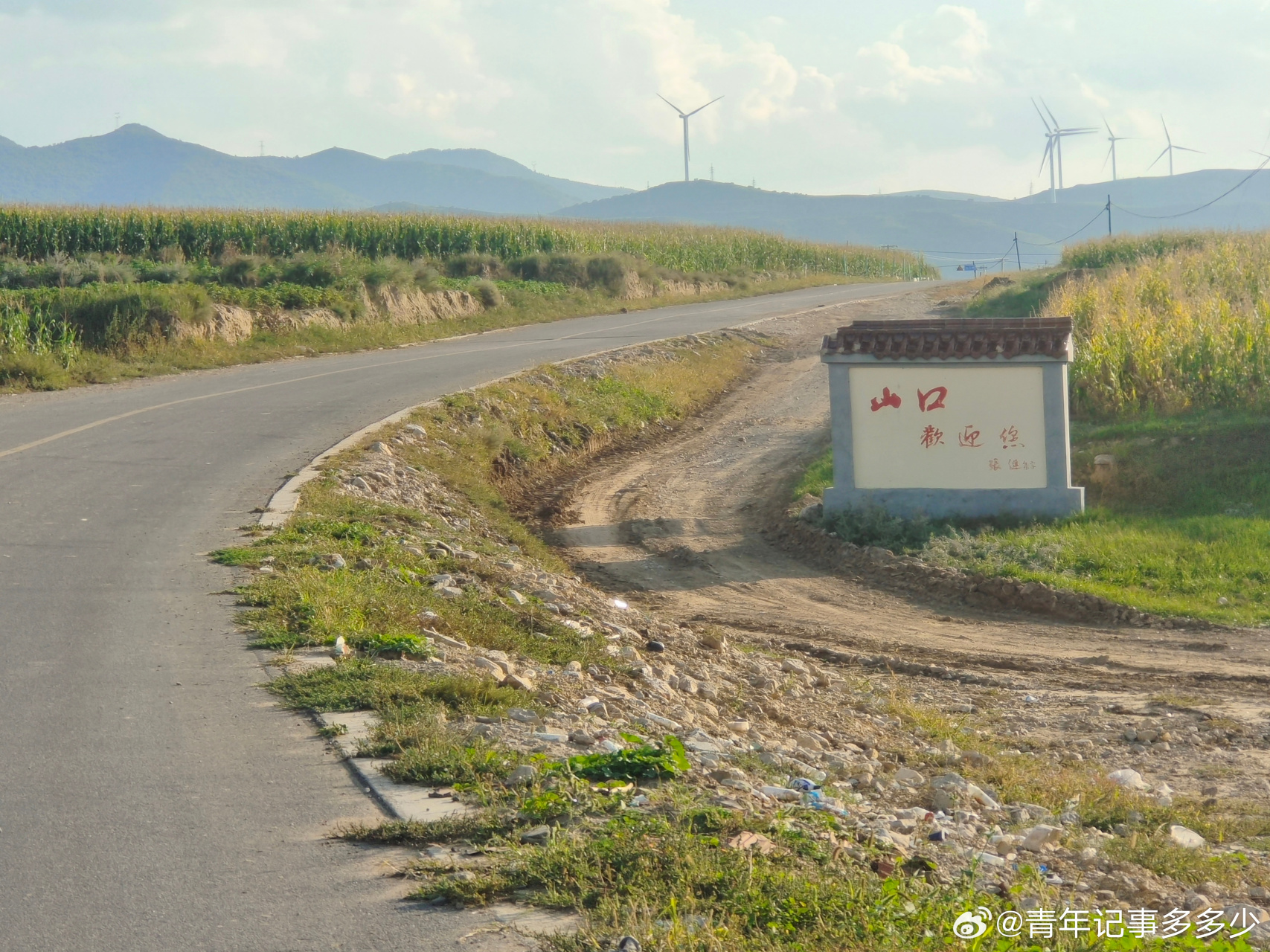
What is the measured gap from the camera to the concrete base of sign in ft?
45.1

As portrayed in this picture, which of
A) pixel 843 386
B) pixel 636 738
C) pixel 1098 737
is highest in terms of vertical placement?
pixel 843 386

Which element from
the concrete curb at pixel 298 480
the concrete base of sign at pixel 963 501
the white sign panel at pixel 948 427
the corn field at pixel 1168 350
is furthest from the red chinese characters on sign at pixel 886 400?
the concrete curb at pixel 298 480

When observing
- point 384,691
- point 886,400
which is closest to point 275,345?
point 886,400

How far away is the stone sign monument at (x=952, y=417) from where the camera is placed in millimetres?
13719

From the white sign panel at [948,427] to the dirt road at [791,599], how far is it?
6.24 feet

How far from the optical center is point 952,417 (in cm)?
1405

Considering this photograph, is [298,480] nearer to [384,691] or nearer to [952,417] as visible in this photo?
[384,691]

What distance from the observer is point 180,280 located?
2842 cm

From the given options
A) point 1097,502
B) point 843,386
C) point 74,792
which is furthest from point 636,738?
point 1097,502

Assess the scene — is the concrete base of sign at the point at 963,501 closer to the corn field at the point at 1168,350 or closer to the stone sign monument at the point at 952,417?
the stone sign monument at the point at 952,417

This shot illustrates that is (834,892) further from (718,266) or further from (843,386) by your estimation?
(718,266)

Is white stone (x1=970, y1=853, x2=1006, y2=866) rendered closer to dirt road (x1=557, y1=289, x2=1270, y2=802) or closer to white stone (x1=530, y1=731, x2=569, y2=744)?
white stone (x1=530, y1=731, x2=569, y2=744)

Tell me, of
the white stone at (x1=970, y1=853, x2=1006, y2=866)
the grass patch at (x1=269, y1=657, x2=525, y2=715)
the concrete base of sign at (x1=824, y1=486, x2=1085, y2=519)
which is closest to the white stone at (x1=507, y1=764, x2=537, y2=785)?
the grass patch at (x1=269, y1=657, x2=525, y2=715)

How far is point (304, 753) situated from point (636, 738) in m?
1.63
